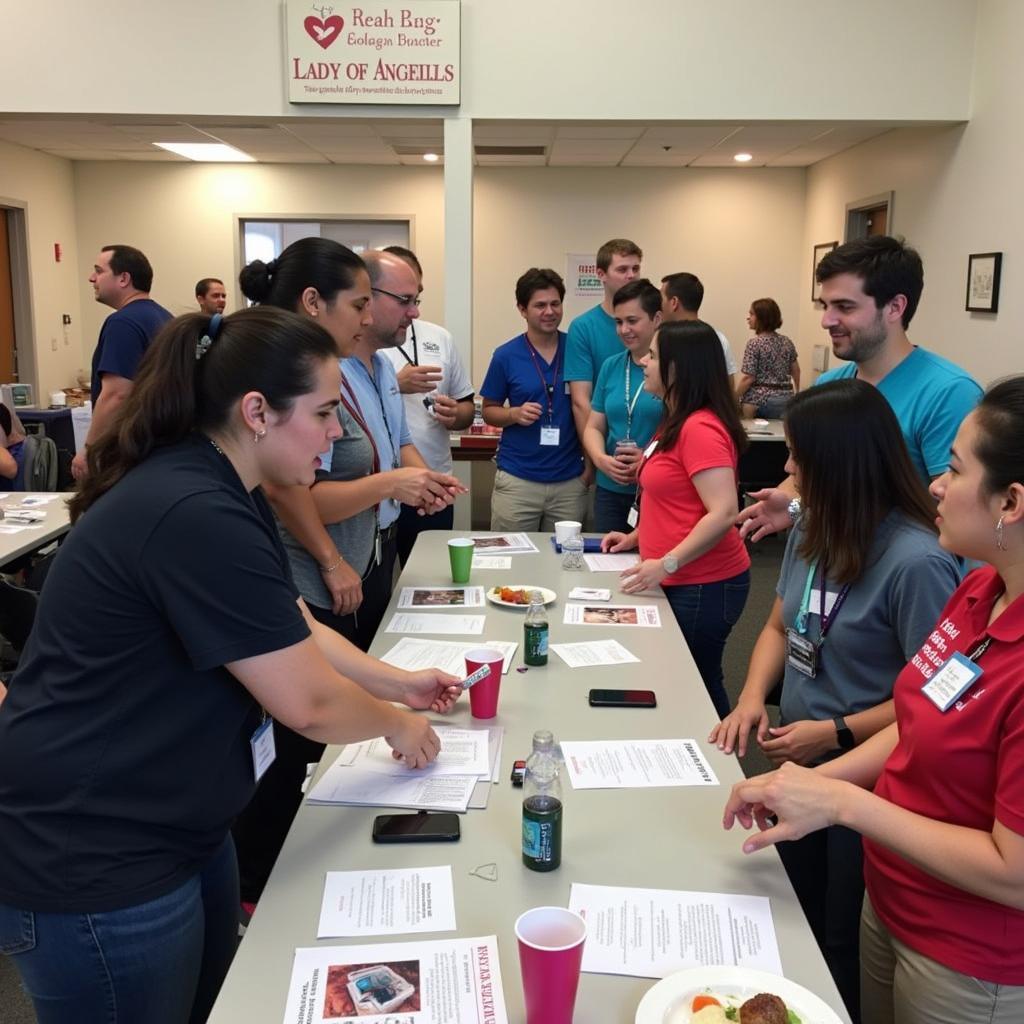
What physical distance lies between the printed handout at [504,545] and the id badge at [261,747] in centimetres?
163

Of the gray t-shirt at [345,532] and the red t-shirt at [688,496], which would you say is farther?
the red t-shirt at [688,496]

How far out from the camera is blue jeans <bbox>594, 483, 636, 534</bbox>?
3.71 meters

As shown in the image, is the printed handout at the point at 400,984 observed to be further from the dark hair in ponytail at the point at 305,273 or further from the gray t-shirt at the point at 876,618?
the dark hair in ponytail at the point at 305,273

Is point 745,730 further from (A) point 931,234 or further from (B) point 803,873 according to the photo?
(A) point 931,234

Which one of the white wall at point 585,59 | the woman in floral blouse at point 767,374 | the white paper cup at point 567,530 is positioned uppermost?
the white wall at point 585,59

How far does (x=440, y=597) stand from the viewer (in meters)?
2.55

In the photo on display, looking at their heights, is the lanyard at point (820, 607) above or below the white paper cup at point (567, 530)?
above

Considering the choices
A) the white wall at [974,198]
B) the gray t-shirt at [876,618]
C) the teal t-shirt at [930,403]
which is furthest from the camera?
the white wall at [974,198]

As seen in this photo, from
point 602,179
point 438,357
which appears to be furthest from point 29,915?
point 602,179

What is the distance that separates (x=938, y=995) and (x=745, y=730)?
1.81 ft

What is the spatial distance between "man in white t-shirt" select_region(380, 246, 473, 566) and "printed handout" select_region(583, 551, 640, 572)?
899 millimetres

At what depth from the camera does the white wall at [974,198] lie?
15.1ft

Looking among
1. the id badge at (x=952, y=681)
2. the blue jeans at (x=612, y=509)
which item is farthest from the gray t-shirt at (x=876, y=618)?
the blue jeans at (x=612, y=509)

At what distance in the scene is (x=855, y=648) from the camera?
1702 mm
